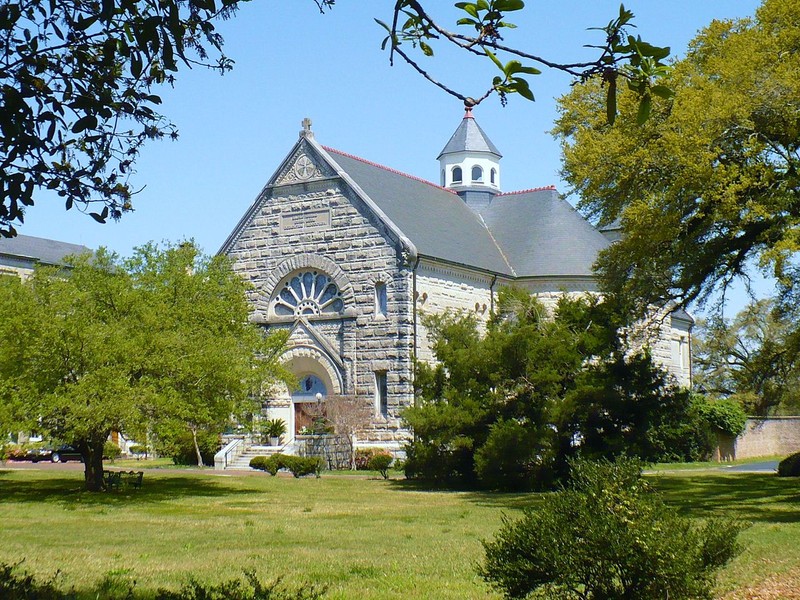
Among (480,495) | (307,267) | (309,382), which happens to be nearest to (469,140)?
(307,267)

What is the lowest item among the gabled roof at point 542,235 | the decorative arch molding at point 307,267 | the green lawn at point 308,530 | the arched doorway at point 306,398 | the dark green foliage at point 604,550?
the green lawn at point 308,530

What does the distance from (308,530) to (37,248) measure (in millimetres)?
49747

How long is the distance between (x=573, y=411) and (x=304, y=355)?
17598 mm

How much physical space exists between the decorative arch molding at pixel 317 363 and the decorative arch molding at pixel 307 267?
2423 mm

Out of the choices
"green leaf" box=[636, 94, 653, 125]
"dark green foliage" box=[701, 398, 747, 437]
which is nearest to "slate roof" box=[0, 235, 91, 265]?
"dark green foliage" box=[701, 398, 747, 437]

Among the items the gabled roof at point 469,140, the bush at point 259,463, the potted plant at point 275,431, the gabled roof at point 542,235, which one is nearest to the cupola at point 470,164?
the gabled roof at point 469,140

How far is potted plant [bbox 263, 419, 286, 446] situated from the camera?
135 ft

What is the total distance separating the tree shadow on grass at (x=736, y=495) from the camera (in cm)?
1906

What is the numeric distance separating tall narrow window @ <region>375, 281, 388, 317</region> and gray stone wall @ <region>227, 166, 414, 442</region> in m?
0.19

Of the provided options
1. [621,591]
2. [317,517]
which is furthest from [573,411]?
[621,591]

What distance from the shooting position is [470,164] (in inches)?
2079

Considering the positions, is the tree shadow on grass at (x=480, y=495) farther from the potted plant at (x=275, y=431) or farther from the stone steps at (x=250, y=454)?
the potted plant at (x=275, y=431)

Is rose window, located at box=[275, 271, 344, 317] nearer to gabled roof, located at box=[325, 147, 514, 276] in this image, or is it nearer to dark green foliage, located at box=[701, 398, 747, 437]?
gabled roof, located at box=[325, 147, 514, 276]

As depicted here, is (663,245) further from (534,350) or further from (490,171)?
(490,171)
